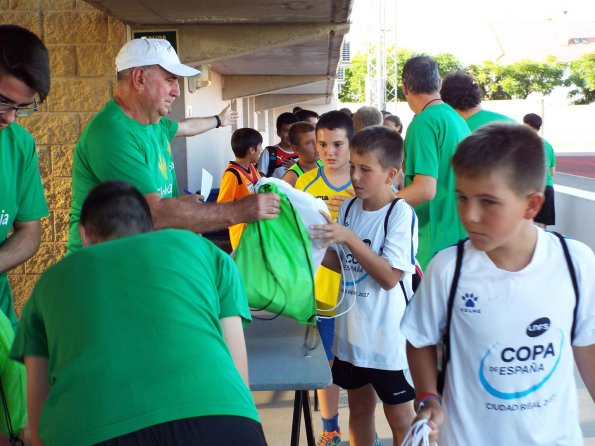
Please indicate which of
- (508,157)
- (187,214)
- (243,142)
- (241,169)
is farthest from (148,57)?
(243,142)

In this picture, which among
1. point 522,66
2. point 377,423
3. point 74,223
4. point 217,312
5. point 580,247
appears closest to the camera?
point 217,312

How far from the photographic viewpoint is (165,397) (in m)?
1.56

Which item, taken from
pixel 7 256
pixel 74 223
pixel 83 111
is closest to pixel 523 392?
pixel 7 256

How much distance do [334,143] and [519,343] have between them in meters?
2.46

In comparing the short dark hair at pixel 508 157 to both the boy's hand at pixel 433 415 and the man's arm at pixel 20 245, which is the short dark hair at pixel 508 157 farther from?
the man's arm at pixel 20 245

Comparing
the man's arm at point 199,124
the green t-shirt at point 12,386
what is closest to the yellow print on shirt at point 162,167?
the man's arm at point 199,124

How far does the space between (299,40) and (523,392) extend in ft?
13.8

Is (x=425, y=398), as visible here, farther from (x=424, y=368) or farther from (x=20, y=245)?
(x=20, y=245)

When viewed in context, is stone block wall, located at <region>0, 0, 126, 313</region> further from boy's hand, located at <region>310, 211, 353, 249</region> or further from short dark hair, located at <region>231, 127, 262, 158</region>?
boy's hand, located at <region>310, 211, 353, 249</region>

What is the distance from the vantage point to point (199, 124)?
4.33m

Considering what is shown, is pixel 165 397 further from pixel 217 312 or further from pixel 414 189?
pixel 414 189

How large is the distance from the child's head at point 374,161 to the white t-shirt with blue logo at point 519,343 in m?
1.21

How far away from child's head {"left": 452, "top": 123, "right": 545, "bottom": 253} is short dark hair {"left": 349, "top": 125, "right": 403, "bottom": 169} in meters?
1.23

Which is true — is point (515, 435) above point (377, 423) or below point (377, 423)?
above
